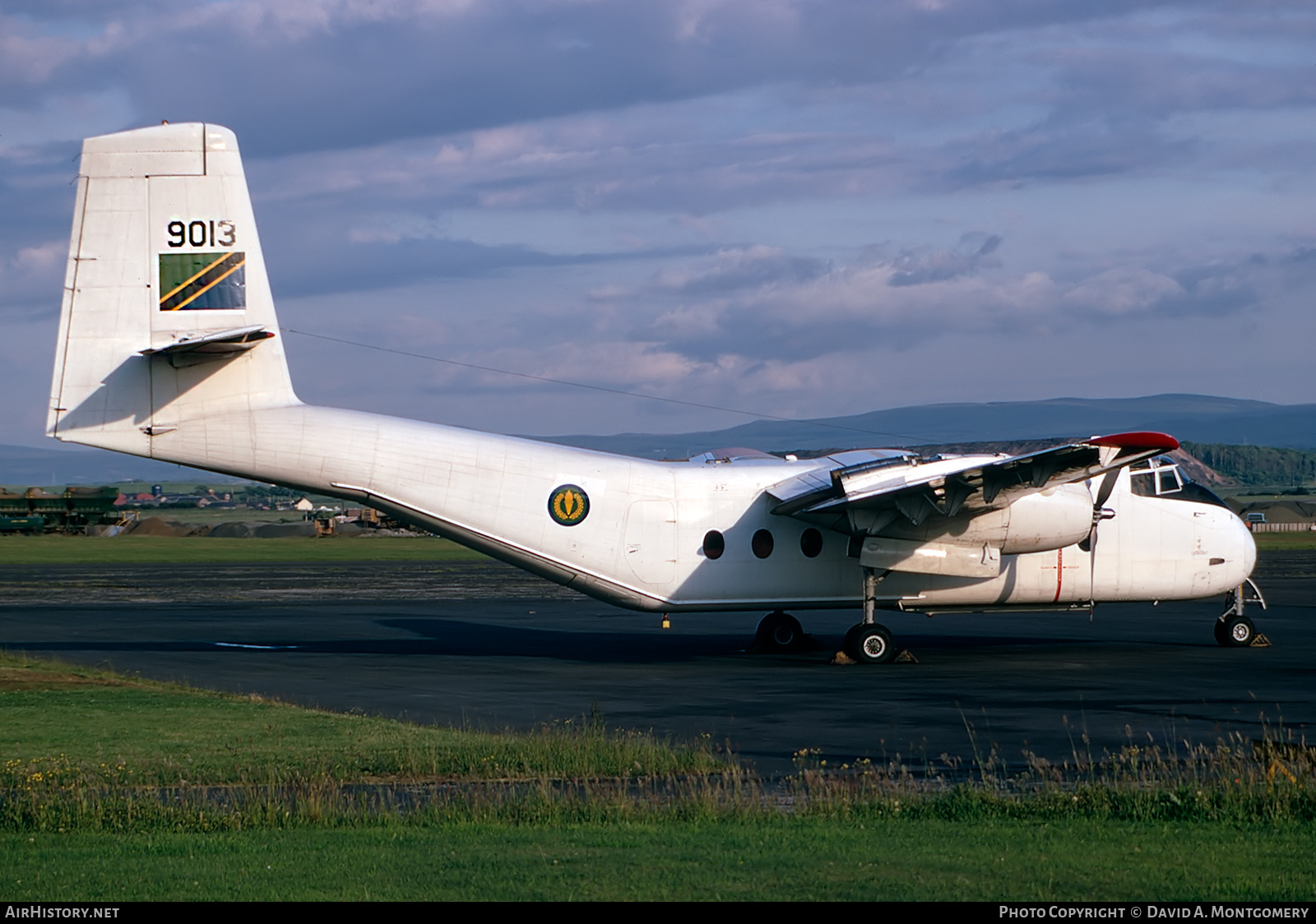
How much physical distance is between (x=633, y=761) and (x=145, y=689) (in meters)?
10.2

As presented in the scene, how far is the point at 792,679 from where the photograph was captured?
21438 mm

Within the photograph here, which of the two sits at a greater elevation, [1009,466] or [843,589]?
[1009,466]

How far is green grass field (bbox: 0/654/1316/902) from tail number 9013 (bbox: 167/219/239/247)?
29.6ft

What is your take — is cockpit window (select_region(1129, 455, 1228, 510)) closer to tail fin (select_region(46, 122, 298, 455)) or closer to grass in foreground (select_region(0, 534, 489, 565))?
tail fin (select_region(46, 122, 298, 455))

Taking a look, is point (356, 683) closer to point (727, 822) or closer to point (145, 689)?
point (145, 689)

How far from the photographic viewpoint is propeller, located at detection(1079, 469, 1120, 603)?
23.8 metres

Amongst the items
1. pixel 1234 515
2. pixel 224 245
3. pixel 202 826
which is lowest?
pixel 202 826

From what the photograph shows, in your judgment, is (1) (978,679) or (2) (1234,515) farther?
(2) (1234,515)

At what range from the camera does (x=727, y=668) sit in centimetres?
2364

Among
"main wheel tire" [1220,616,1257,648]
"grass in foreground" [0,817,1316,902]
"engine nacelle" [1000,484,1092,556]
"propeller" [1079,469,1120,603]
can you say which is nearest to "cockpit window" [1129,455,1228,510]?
"propeller" [1079,469,1120,603]

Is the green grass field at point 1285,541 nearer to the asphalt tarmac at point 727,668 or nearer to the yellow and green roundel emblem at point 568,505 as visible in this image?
the asphalt tarmac at point 727,668

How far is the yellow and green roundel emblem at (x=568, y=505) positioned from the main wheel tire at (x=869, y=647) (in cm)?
531
